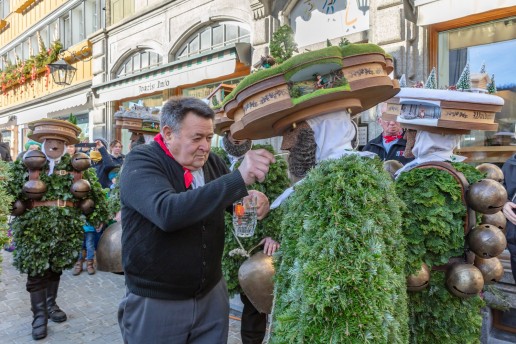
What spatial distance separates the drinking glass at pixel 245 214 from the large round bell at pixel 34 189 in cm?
271

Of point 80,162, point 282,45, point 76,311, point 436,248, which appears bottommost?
point 76,311

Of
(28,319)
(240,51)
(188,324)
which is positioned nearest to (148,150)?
(188,324)

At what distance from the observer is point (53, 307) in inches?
185

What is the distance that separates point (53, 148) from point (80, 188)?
53cm

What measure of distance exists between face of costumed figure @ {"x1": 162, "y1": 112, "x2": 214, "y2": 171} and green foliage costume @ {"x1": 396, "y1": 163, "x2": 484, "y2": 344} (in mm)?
1305

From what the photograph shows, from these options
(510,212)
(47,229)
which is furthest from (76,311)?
(510,212)

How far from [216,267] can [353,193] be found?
1.02 metres

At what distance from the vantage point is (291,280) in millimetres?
1688

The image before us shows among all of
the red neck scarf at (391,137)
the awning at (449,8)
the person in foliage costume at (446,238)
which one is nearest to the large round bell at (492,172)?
the person in foliage costume at (446,238)

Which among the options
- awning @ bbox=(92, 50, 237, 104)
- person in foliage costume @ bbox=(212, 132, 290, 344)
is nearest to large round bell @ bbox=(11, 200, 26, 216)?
person in foliage costume @ bbox=(212, 132, 290, 344)

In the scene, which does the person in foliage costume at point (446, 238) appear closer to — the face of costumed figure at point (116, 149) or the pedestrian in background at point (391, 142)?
the pedestrian in background at point (391, 142)

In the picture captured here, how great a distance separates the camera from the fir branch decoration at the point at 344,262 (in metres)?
1.45

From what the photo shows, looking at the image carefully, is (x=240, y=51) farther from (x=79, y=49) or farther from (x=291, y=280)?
(x=79, y=49)

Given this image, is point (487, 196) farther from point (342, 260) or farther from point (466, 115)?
point (342, 260)
